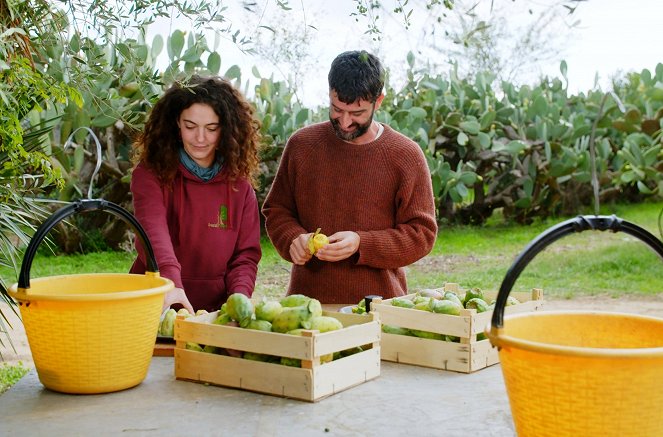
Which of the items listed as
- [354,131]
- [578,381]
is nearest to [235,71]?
[354,131]

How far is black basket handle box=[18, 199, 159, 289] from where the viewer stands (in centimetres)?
203

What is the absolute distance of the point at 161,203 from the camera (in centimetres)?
295

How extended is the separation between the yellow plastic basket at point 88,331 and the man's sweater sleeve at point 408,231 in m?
1.06

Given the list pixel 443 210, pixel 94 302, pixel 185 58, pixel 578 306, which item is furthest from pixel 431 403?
pixel 443 210

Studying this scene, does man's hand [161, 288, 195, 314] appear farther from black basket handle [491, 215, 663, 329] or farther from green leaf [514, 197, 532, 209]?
green leaf [514, 197, 532, 209]

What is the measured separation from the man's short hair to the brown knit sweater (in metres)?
0.29

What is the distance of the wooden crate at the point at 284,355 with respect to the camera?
203 cm

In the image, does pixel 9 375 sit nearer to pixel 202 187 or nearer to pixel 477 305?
pixel 202 187

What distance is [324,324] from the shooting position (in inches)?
83.0

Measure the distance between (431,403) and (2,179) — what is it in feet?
8.49

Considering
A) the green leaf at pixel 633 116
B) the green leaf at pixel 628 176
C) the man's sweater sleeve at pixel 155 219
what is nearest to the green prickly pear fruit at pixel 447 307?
the man's sweater sleeve at pixel 155 219

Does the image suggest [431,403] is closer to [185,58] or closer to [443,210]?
[185,58]

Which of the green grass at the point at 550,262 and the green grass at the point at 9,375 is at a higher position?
the green grass at the point at 550,262

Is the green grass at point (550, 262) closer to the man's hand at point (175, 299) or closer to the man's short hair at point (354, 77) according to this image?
the man's short hair at point (354, 77)
